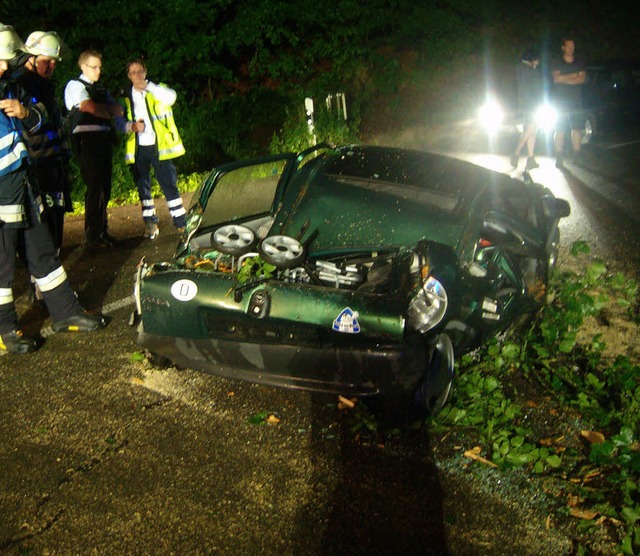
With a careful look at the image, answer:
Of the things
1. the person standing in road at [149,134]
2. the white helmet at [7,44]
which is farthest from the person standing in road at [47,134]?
the person standing in road at [149,134]

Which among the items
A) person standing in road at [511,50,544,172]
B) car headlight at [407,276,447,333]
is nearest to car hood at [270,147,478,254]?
car headlight at [407,276,447,333]

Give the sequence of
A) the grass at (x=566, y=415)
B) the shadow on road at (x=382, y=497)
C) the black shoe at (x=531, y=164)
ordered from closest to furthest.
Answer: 1. the shadow on road at (x=382, y=497)
2. the grass at (x=566, y=415)
3. the black shoe at (x=531, y=164)

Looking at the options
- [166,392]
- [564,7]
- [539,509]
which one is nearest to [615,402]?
[539,509]

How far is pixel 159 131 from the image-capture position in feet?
22.4

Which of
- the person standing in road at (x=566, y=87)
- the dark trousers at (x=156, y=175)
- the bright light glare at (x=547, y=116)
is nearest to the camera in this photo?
the dark trousers at (x=156, y=175)

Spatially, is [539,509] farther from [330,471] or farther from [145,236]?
[145,236]

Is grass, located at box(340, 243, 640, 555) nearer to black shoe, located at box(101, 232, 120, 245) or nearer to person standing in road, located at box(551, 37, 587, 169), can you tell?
black shoe, located at box(101, 232, 120, 245)

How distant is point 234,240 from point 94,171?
10.1 feet

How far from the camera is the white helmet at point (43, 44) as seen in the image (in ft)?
16.2

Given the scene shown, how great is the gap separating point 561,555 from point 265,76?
1478 centimetres

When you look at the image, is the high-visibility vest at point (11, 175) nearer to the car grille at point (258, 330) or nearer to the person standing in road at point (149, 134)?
the car grille at point (258, 330)

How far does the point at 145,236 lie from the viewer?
735cm

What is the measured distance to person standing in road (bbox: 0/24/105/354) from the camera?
13.7 feet

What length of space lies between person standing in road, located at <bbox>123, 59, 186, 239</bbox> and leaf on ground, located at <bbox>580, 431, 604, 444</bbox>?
15.9 feet
